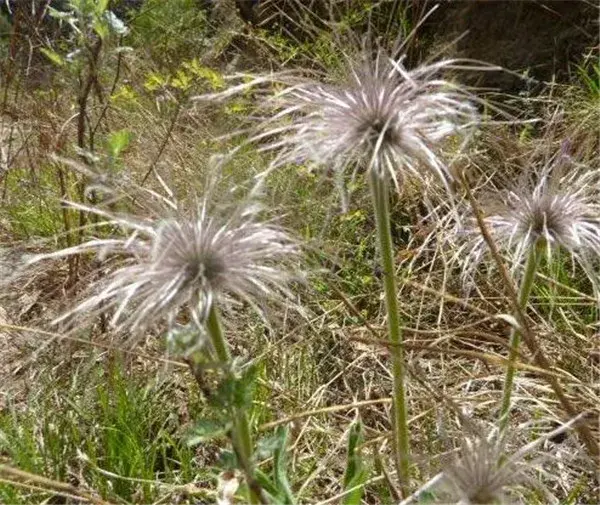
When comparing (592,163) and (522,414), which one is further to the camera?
(592,163)

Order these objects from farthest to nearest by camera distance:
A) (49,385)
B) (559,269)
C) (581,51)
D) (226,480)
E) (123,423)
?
(581,51), (559,269), (49,385), (123,423), (226,480)

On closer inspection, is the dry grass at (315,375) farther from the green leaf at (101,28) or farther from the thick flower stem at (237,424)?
the green leaf at (101,28)

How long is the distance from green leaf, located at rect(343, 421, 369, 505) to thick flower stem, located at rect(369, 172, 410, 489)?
0.17 feet

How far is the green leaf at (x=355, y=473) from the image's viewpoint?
101 centimetres

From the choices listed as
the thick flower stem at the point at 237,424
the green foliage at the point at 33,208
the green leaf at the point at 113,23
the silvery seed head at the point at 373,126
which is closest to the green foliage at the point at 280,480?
the thick flower stem at the point at 237,424

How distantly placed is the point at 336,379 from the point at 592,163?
0.88 metres

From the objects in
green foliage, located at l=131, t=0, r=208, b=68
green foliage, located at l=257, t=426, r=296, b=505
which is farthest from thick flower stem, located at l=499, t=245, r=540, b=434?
green foliage, located at l=131, t=0, r=208, b=68

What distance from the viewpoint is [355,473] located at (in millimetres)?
1043

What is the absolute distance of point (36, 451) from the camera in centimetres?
149

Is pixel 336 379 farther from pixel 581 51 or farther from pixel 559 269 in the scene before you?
pixel 581 51

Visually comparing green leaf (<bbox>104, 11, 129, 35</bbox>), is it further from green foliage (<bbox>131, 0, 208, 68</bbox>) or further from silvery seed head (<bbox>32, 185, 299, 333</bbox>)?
green foliage (<bbox>131, 0, 208, 68</bbox>)

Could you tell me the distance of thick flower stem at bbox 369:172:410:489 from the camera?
0.87m

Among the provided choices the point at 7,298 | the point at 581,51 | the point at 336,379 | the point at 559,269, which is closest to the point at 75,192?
the point at 7,298

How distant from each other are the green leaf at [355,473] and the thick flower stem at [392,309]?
0.17 ft
